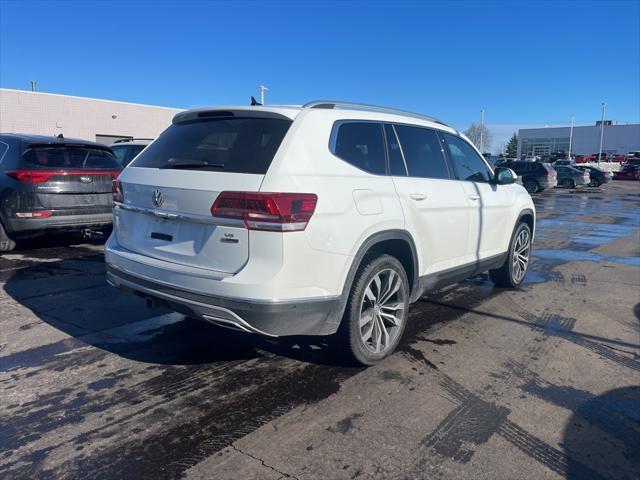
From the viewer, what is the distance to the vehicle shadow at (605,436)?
2799 mm

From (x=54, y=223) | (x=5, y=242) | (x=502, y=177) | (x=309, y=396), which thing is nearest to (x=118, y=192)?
(x=309, y=396)

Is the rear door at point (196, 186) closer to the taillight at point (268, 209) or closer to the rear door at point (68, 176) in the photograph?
the taillight at point (268, 209)

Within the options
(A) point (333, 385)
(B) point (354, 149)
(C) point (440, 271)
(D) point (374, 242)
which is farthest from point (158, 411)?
(C) point (440, 271)

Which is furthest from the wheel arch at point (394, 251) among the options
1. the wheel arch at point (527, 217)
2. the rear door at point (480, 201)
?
the wheel arch at point (527, 217)

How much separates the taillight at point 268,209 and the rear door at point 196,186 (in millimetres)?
56

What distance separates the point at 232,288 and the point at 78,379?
1.46m

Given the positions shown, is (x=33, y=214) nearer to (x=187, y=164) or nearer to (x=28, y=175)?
(x=28, y=175)

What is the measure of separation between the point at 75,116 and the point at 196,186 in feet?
109

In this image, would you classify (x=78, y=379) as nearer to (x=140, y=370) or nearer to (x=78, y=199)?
(x=140, y=370)

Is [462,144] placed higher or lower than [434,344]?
higher

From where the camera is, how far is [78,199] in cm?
732

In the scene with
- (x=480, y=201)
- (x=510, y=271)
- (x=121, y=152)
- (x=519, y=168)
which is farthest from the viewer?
(x=519, y=168)

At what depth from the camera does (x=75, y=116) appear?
106 feet

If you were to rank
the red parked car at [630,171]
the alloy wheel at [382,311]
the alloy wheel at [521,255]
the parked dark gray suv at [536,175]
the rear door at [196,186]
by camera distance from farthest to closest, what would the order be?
1. the red parked car at [630,171]
2. the parked dark gray suv at [536,175]
3. the alloy wheel at [521,255]
4. the alloy wheel at [382,311]
5. the rear door at [196,186]
